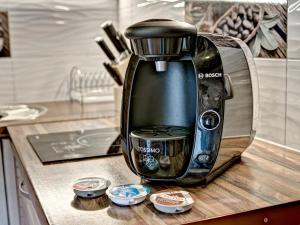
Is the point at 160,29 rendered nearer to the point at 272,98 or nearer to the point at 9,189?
the point at 272,98

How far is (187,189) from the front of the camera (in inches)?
34.4

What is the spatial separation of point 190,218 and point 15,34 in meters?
1.60

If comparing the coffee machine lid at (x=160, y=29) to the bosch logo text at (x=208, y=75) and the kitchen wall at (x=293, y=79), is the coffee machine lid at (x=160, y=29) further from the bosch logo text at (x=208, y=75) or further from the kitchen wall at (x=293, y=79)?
the kitchen wall at (x=293, y=79)

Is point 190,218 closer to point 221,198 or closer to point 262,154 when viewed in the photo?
point 221,198

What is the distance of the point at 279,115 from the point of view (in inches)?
45.4

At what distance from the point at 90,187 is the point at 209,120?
28 centimetres

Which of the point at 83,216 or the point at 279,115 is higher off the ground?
the point at 279,115

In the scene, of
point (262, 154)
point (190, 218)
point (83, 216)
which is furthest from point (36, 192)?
point (262, 154)

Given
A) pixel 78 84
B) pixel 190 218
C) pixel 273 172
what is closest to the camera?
pixel 190 218

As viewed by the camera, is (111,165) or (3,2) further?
(3,2)

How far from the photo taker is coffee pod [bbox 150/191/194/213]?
0.74 m

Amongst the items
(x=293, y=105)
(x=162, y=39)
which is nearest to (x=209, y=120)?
(x=162, y=39)

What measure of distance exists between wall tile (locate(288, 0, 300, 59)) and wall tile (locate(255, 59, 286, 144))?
1.8 inches

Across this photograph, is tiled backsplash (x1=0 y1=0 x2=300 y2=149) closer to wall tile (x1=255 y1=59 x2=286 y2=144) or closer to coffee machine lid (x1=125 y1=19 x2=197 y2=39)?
wall tile (x1=255 y1=59 x2=286 y2=144)
